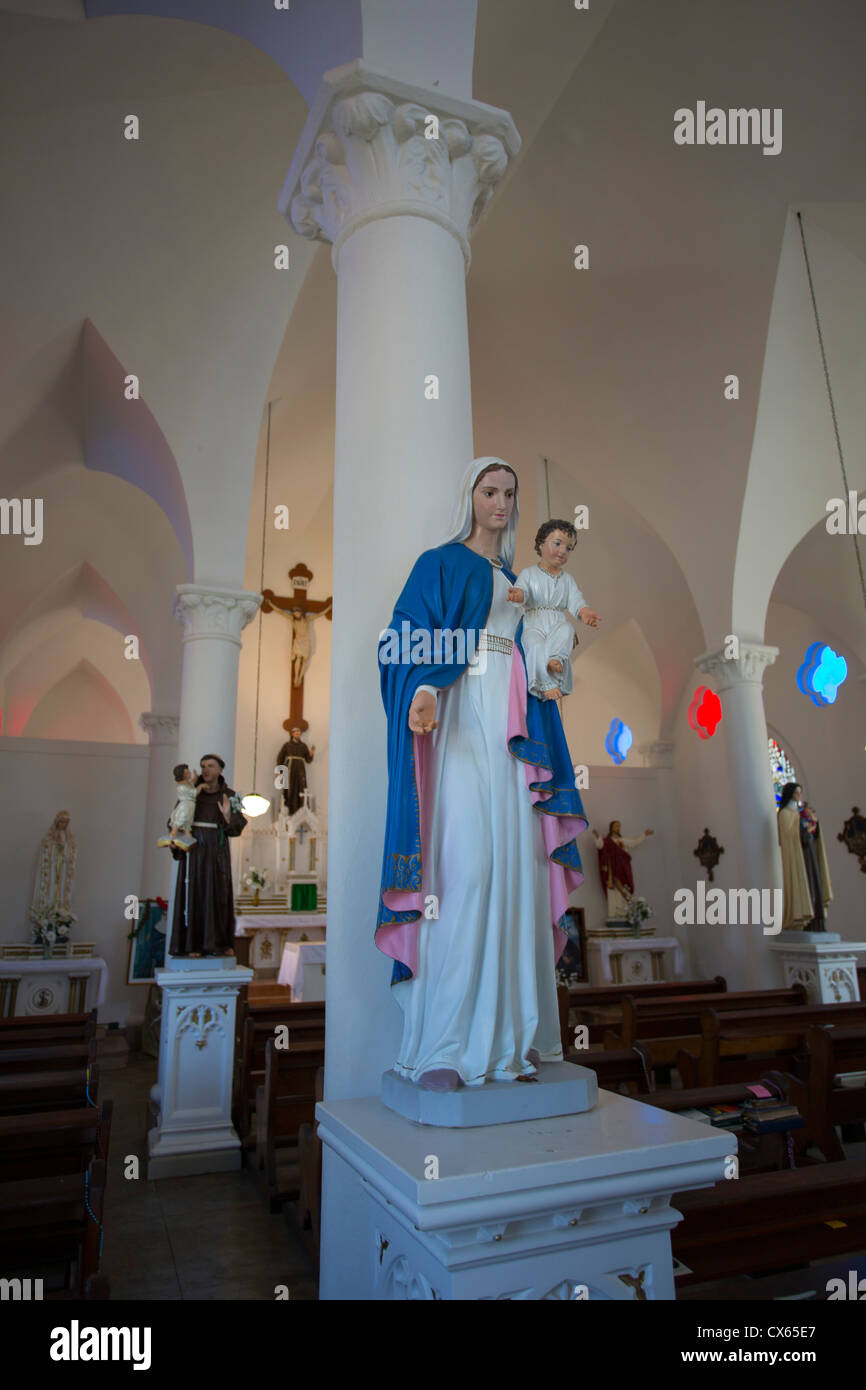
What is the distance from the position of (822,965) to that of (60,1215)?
27.1 ft

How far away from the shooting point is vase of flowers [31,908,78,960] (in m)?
10.8

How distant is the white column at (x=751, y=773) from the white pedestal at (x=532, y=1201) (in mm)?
8062

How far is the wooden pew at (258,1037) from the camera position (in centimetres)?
571

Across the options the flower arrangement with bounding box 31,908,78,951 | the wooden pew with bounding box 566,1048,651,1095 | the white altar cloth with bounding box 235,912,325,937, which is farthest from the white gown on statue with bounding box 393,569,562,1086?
the flower arrangement with bounding box 31,908,78,951

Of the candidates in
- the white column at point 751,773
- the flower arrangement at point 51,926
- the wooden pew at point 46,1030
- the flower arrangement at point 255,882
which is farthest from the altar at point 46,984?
the white column at point 751,773

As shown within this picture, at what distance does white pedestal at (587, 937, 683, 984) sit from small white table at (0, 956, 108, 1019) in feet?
24.4

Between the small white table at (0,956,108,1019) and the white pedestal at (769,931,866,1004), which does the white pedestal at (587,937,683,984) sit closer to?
the white pedestal at (769,931,866,1004)

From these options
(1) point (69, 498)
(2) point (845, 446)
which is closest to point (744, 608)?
(2) point (845, 446)

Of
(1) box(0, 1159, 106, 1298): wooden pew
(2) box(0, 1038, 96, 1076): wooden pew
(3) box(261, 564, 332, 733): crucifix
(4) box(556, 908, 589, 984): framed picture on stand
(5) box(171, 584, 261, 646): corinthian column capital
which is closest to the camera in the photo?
(1) box(0, 1159, 106, 1298): wooden pew

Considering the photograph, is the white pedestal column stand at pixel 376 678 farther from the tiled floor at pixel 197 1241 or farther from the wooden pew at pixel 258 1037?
the wooden pew at pixel 258 1037

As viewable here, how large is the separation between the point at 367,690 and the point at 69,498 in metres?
9.99

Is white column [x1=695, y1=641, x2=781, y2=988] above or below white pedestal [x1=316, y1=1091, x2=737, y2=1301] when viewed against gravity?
above

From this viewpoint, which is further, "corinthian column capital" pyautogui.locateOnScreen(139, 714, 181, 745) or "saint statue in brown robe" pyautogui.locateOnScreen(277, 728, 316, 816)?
"saint statue in brown robe" pyautogui.locateOnScreen(277, 728, 316, 816)
